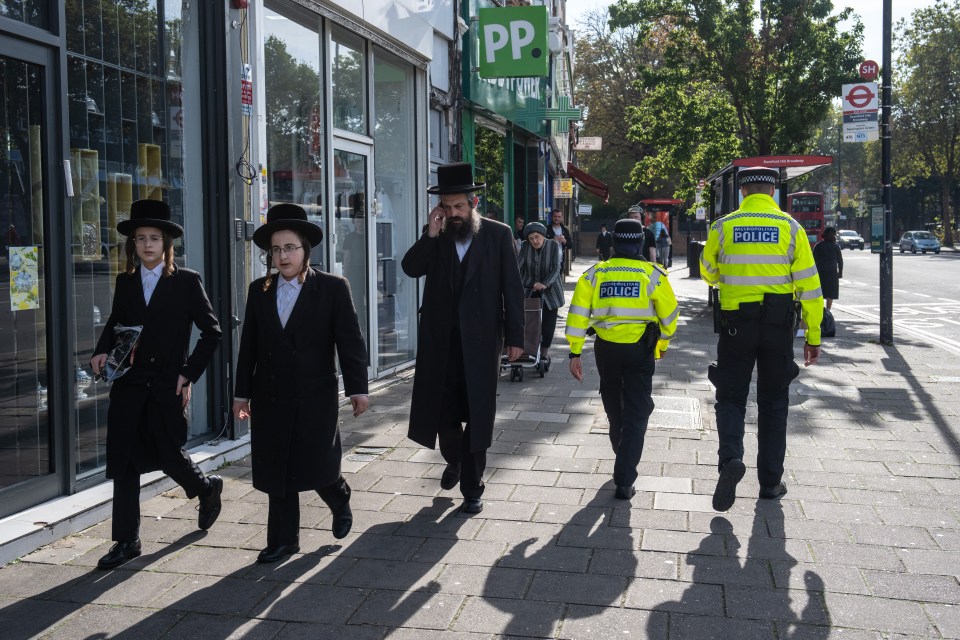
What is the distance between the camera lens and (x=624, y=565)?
4742 mm

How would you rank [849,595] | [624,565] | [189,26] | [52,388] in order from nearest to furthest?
[849,595], [624,565], [52,388], [189,26]

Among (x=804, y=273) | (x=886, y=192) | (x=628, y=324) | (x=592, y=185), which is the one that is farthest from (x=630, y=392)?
(x=592, y=185)

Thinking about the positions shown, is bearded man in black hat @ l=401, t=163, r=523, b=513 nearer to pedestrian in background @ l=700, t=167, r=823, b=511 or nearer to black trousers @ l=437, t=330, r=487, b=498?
black trousers @ l=437, t=330, r=487, b=498

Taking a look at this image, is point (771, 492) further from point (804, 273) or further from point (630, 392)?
point (804, 273)

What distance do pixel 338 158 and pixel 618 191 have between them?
50635 mm

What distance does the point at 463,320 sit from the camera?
18.5 ft

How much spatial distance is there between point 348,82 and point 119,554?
20.3 ft

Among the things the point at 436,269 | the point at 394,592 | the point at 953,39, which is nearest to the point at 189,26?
the point at 436,269

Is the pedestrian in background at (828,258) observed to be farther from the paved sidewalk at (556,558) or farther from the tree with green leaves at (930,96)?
the tree with green leaves at (930,96)

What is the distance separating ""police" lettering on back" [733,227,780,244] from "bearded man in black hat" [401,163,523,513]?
1.30m

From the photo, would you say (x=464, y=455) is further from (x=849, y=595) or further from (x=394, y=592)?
(x=849, y=595)

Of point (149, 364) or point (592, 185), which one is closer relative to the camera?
point (149, 364)

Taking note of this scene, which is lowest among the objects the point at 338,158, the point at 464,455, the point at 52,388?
the point at 464,455

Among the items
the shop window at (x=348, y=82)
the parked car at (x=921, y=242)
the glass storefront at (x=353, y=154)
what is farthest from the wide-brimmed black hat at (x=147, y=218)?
the parked car at (x=921, y=242)
